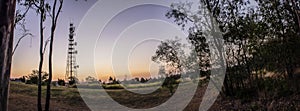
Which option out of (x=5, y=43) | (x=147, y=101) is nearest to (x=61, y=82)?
(x=147, y=101)

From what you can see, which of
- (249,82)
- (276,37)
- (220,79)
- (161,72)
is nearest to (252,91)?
(249,82)

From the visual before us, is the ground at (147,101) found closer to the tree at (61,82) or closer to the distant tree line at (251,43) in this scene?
the distant tree line at (251,43)

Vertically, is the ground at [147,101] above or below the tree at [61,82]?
below

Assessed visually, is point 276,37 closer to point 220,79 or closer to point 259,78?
point 259,78

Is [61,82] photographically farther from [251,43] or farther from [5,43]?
[5,43]

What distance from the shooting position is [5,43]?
11.5ft

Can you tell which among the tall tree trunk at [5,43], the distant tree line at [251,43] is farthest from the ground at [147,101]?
the tall tree trunk at [5,43]

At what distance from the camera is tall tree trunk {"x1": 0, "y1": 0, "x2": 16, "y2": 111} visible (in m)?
3.46

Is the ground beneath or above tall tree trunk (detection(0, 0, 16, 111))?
beneath

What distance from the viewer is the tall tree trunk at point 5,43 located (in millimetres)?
3465

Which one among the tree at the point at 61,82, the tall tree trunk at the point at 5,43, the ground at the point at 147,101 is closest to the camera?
the tall tree trunk at the point at 5,43

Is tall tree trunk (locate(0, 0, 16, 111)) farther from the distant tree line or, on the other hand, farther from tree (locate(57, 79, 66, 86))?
tree (locate(57, 79, 66, 86))

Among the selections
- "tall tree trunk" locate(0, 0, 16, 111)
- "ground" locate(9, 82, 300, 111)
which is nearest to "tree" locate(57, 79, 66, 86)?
"ground" locate(9, 82, 300, 111)

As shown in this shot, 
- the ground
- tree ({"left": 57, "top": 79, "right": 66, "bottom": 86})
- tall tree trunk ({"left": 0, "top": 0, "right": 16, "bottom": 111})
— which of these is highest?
tree ({"left": 57, "top": 79, "right": 66, "bottom": 86})
